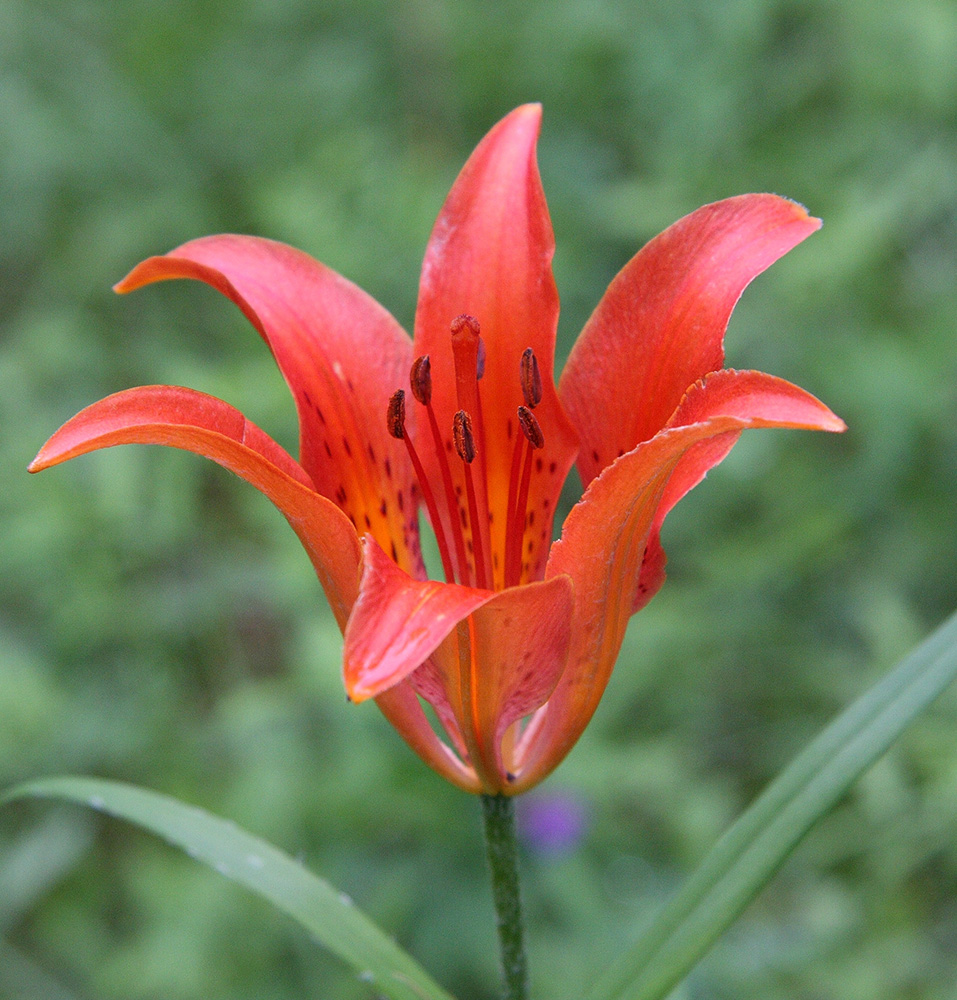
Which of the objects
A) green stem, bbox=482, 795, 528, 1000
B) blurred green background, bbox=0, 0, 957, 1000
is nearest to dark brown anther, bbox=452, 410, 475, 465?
green stem, bbox=482, 795, 528, 1000

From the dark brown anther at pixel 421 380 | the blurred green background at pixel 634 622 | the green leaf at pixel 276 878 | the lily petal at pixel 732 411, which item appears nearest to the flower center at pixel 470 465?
the dark brown anther at pixel 421 380

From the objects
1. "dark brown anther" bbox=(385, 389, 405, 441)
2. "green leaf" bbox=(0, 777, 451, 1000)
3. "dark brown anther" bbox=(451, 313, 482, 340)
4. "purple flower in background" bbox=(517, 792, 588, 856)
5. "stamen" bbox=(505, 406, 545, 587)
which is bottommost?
"purple flower in background" bbox=(517, 792, 588, 856)

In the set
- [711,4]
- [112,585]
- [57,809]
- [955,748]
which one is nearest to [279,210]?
[112,585]

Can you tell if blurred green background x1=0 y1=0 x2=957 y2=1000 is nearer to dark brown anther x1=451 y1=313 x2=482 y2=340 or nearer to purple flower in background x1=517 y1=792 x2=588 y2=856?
purple flower in background x1=517 y1=792 x2=588 y2=856

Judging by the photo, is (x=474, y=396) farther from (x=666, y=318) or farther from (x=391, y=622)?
(x=391, y=622)

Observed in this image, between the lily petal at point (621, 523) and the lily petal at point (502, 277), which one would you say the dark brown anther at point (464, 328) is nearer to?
the lily petal at point (502, 277)

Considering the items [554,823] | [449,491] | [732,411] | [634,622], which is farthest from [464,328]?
[634,622]
